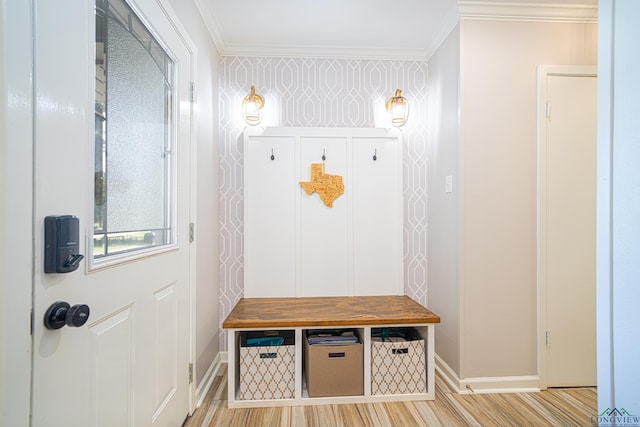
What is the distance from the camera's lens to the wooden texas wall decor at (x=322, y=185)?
8.12 feet

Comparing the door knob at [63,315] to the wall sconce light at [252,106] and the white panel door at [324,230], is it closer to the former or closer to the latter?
the white panel door at [324,230]

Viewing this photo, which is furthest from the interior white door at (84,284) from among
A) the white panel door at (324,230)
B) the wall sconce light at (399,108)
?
the wall sconce light at (399,108)

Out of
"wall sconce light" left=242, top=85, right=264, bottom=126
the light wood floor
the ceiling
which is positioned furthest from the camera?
"wall sconce light" left=242, top=85, right=264, bottom=126

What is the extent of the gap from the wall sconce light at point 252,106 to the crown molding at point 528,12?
1.48 m

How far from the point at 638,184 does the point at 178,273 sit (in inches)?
70.1

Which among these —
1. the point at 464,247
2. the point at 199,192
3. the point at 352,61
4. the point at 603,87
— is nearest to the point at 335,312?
the point at 464,247

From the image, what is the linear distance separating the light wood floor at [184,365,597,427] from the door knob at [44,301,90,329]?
124 centimetres

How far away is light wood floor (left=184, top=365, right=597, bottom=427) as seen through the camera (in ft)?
5.80

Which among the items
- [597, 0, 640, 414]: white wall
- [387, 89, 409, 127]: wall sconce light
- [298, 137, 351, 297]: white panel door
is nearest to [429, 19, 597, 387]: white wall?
[387, 89, 409, 127]: wall sconce light

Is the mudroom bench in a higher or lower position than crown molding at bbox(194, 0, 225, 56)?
lower

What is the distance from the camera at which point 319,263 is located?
2514 millimetres

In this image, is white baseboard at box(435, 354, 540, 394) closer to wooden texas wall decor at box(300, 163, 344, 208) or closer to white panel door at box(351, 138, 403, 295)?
white panel door at box(351, 138, 403, 295)

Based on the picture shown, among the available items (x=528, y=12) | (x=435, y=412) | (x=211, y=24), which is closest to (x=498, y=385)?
(x=435, y=412)

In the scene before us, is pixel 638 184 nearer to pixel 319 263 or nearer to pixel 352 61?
pixel 319 263
